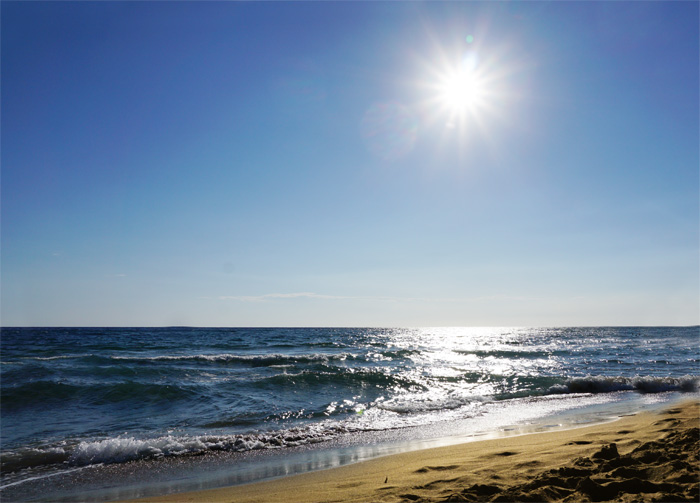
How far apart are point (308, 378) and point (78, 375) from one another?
32.6 feet

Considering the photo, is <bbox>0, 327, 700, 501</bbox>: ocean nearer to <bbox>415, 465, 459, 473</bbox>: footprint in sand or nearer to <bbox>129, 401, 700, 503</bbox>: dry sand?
<bbox>129, 401, 700, 503</bbox>: dry sand

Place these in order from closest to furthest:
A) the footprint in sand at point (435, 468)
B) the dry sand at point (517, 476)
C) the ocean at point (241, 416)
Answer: the dry sand at point (517, 476), the footprint in sand at point (435, 468), the ocean at point (241, 416)

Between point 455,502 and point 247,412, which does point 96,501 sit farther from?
point 247,412

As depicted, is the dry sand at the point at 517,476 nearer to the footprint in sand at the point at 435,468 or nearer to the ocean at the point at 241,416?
the footprint in sand at the point at 435,468

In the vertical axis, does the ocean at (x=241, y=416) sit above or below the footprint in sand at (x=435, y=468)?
below

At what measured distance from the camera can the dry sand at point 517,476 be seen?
12.8 ft

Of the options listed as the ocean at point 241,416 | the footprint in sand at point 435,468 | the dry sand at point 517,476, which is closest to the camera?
the dry sand at point 517,476

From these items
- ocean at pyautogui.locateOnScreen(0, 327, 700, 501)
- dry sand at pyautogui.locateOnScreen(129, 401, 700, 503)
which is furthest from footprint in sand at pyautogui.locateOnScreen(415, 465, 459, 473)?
ocean at pyautogui.locateOnScreen(0, 327, 700, 501)

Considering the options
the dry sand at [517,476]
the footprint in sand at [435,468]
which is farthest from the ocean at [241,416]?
the footprint in sand at [435,468]

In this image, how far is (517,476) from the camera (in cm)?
475

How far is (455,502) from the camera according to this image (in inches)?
159

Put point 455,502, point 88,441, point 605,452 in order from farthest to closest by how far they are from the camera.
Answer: point 88,441 < point 605,452 < point 455,502

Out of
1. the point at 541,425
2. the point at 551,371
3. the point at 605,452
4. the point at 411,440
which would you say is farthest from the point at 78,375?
the point at 551,371

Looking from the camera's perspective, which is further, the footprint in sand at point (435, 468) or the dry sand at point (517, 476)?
the footprint in sand at point (435, 468)
